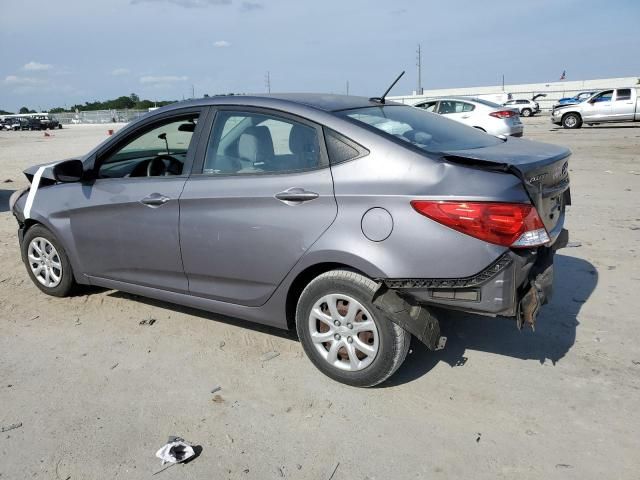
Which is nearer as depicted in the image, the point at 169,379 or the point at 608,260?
the point at 169,379

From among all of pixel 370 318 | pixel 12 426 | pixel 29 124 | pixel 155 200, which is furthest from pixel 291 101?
pixel 29 124

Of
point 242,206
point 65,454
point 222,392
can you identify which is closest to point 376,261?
point 242,206

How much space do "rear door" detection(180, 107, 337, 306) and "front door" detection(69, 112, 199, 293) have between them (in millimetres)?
166

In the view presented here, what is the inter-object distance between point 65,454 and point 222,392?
911 mm

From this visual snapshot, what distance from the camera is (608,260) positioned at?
560cm

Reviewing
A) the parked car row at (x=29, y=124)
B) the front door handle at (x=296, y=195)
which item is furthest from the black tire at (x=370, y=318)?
the parked car row at (x=29, y=124)

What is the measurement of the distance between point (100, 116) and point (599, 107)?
61.4 m

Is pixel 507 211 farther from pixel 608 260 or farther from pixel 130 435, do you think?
pixel 608 260

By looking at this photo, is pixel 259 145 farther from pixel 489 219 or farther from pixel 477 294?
pixel 477 294

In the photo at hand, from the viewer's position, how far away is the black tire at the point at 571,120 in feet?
80.4

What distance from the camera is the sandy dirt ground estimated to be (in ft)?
9.00

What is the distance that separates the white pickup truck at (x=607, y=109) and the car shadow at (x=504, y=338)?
22.0 metres

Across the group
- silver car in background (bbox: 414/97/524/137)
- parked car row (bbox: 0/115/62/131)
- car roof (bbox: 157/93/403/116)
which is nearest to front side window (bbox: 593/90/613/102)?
silver car in background (bbox: 414/97/524/137)

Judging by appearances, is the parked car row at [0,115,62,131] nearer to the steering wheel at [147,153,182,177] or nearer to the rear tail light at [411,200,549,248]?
the steering wheel at [147,153,182,177]
